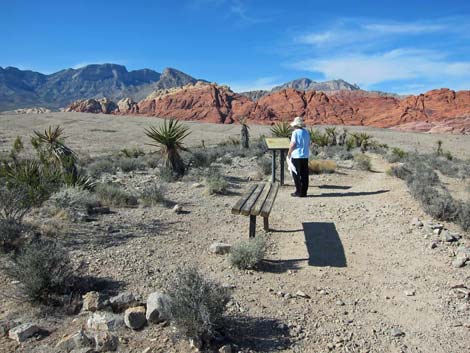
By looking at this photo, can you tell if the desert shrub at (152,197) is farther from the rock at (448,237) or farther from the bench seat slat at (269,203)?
the rock at (448,237)

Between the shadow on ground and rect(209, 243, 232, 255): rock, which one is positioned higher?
rect(209, 243, 232, 255): rock

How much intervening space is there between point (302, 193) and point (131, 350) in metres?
6.22

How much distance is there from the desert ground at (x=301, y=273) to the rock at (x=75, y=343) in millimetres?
148

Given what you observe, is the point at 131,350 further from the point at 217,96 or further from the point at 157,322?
the point at 217,96

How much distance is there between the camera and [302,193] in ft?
29.9

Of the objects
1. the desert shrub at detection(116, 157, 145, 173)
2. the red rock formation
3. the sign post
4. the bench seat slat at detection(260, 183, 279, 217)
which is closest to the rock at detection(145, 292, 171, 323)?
the bench seat slat at detection(260, 183, 279, 217)

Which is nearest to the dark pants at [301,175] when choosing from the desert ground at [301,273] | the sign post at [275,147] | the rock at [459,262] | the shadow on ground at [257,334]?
the desert ground at [301,273]

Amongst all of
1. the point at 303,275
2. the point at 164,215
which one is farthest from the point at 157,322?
the point at 164,215

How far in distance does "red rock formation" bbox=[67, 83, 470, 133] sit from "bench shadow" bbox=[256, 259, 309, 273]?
61249mm

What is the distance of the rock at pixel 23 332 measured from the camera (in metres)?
3.56

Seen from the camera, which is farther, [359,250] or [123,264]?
[359,250]

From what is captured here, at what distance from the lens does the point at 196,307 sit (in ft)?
11.7

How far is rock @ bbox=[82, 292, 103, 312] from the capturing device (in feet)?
13.3

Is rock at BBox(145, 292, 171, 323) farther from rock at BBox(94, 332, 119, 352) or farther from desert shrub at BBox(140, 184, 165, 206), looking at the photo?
desert shrub at BBox(140, 184, 165, 206)
